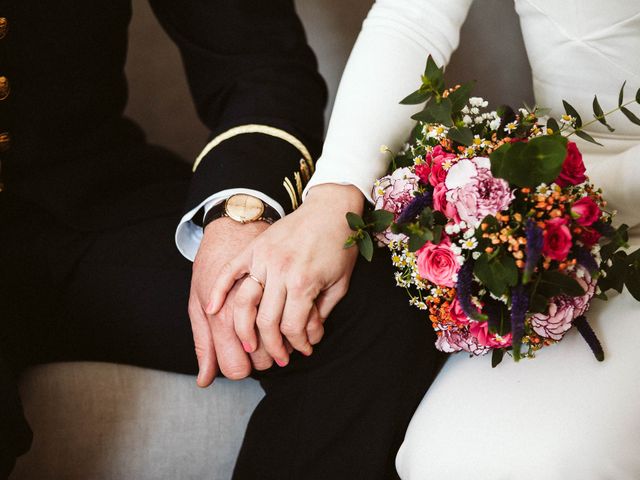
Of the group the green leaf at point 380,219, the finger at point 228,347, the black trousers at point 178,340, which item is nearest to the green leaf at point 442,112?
the green leaf at point 380,219

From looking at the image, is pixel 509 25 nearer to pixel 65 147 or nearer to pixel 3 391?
pixel 65 147

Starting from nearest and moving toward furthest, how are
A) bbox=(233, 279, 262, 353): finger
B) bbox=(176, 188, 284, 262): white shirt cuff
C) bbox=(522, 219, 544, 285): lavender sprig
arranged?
1. bbox=(522, 219, 544, 285): lavender sprig
2. bbox=(233, 279, 262, 353): finger
3. bbox=(176, 188, 284, 262): white shirt cuff

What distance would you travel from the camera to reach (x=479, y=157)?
0.68 meters

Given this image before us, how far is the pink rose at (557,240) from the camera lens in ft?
2.01

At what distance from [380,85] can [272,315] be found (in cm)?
39

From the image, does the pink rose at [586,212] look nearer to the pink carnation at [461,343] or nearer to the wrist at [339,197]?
the pink carnation at [461,343]

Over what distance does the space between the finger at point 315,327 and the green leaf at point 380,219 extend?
0.46ft

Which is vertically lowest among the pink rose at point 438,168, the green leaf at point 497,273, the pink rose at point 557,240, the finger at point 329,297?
the finger at point 329,297

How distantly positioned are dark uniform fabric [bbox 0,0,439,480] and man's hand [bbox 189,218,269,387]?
0.07 meters

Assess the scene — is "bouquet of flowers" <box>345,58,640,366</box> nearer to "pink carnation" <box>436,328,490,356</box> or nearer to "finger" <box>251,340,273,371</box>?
"pink carnation" <box>436,328,490,356</box>

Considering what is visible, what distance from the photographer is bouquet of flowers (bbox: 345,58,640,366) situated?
624 millimetres

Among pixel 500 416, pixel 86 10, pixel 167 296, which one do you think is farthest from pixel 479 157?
pixel 86 10

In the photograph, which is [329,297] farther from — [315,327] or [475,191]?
[475,191]

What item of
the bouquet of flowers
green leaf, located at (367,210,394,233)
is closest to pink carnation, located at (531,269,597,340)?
the bouquet of flowers
